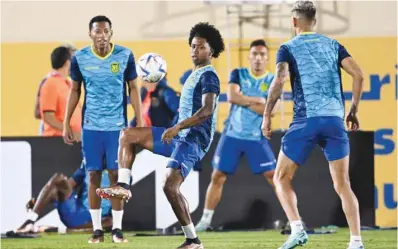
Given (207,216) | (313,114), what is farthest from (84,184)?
(313,114)

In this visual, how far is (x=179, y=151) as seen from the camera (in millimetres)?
9078

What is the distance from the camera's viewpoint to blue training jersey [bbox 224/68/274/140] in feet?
41.4

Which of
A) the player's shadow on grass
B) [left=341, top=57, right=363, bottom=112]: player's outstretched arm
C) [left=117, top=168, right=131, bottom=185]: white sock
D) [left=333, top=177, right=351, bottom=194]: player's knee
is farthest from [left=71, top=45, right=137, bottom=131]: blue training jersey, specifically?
[left=333, top=177, right=351, bottom=194]: player's knee

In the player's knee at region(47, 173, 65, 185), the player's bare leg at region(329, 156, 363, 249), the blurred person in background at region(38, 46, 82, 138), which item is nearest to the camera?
the player's bare leg at region(329, 156, 363, 249)

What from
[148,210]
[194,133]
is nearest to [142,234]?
[148,210]

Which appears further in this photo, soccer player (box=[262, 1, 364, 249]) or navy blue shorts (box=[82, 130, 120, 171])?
navy blue shorts (box=[82, 130, 120, 171])

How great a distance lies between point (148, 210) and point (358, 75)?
186 inches

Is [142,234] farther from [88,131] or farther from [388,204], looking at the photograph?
[388,204]

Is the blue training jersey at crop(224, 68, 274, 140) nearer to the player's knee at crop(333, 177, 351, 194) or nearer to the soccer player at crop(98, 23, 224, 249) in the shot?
the soccer player at crop(98, 23, 224, 249)

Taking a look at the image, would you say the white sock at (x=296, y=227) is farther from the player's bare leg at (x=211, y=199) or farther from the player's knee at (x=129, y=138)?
the player's bare leg at (x=211, y=199)

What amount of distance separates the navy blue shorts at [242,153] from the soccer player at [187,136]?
3.20 m

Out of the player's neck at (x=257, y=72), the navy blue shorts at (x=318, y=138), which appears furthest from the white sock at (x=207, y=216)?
the navy blue shorts at (x=318, y=138)

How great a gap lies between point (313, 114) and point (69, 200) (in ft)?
15.7

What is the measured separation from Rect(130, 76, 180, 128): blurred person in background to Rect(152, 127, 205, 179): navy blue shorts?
333 cm
